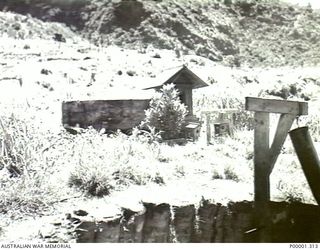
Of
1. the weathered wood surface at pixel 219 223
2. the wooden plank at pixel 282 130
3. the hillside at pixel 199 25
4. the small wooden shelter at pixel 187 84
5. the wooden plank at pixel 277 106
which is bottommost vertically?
the weathered wood surface at pixel 219 223

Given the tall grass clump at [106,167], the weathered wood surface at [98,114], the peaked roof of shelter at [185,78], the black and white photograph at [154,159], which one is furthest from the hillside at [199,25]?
the tall grass clump at [106,167]

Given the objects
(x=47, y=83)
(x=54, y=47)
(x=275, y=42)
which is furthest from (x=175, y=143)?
→ (x=275, y=42)

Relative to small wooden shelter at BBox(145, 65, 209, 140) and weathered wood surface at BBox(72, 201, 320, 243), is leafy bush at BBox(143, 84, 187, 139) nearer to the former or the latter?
small wooden shelter at BBox(145, 65, 209, 140)

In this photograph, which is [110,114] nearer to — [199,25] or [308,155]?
[308,155]

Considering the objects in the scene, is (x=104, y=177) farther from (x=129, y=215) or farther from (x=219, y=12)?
(x=219, y=12)

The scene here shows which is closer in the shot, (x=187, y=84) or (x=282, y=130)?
(x=282, y=130)

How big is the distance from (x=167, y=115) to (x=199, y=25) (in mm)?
22022

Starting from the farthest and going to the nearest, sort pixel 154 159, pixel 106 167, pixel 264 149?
pixel 154 159 → pixel 106 167 → pixel 264 149

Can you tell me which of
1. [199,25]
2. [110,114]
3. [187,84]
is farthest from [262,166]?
[199,25]

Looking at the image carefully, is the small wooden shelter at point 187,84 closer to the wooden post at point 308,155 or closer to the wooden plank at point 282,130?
the wooden plank at point 282,130

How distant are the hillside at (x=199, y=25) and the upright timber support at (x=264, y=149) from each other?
1931cm

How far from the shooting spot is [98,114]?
24.3 ft

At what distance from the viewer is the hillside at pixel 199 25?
24359mm

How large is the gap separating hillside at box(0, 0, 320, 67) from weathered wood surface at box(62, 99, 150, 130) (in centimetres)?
1621
